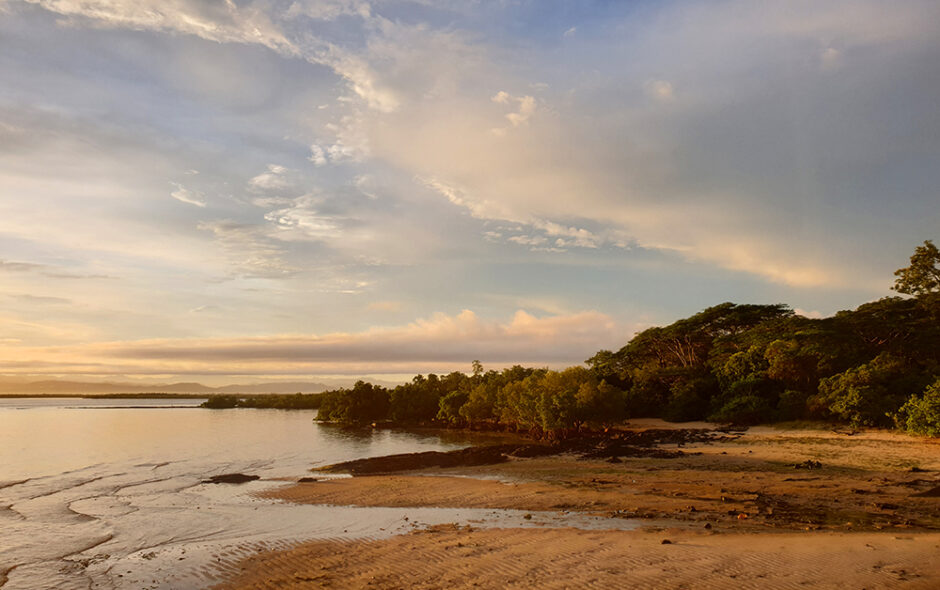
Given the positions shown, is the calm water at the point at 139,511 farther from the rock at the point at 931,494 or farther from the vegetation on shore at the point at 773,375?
the rock at the point at 931,494

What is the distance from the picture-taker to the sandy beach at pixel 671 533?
46.1 ft

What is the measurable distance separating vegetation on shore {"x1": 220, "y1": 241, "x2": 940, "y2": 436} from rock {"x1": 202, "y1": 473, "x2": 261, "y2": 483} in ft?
97.2

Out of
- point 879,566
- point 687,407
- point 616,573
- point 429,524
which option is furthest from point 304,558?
point 687,407

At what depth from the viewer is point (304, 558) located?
18.4 metres

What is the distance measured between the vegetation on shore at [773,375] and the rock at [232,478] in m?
29.6

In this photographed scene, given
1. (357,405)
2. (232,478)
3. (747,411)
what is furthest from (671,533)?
(357,405)

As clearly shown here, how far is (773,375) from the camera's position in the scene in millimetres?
56156

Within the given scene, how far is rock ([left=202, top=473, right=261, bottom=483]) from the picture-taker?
38.1 meters

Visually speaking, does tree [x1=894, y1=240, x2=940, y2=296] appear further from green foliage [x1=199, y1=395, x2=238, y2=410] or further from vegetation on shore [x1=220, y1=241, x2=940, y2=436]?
green foliage [x1=199, y1=395, x2=238, y2=410]

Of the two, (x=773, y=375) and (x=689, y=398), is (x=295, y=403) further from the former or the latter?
(x=773, y=375)

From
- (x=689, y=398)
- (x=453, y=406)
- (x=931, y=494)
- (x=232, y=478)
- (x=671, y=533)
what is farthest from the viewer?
(x=453, y=406)

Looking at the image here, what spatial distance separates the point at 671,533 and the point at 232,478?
32446 mm

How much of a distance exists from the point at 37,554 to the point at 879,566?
28942mm

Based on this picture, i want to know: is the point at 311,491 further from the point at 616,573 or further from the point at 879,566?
the point at 879,566
